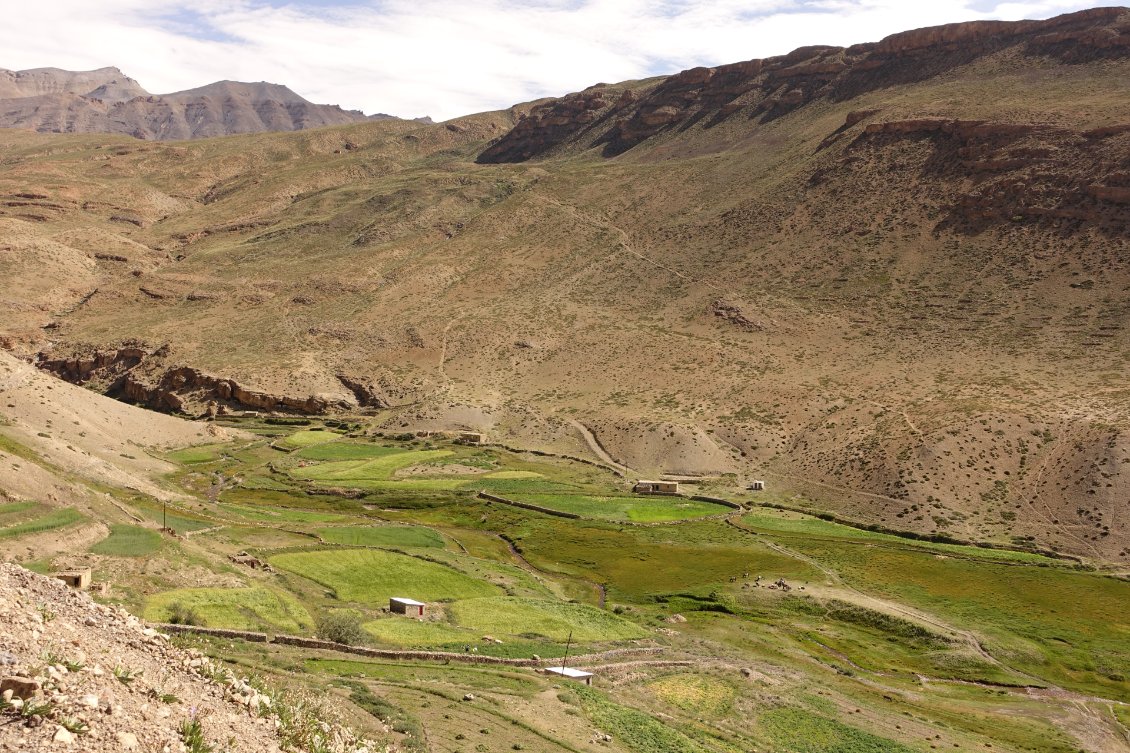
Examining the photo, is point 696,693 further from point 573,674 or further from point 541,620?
point 541,620

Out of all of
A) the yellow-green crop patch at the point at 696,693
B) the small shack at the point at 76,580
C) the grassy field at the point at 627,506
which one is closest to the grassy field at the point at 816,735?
the yellow-green crop patch at the point at 696,693

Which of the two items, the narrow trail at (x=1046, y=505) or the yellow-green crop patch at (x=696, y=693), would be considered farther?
the narrow trail at (x=1046, y=505)

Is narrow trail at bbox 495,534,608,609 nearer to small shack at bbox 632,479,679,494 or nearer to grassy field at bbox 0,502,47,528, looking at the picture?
small shack at bbox 632,479,679,494

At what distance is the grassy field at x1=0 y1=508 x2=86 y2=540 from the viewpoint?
3094 cm

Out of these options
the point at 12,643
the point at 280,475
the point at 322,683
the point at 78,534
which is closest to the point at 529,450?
the point at 280,475

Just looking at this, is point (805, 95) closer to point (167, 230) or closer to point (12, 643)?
point (167, 230)

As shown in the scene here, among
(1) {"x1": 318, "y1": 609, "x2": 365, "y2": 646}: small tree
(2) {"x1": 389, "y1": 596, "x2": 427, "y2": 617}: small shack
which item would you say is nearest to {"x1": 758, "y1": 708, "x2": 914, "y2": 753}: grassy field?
(1) {"x1": 318, "y1": 609, "x2": 365, "y2": 646}: small tree

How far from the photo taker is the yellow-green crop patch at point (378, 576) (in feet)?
124

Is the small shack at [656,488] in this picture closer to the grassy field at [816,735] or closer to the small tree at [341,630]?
the grassy field at [816,735]

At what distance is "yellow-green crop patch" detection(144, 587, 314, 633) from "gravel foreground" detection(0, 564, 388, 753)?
1343 cm

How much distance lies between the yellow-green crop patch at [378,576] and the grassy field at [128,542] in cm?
560

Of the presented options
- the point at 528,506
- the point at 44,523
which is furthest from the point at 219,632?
the point at 528,506

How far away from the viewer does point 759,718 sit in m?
28.5

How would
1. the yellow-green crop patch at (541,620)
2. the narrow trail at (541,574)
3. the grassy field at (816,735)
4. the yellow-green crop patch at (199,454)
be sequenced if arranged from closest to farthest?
1. the grassy field at (816,735)
2. the yellow-green crop patch at (541,620)
3. the narrow trail at (541,574)
4. the yellow-green crop patch at (199,454)
